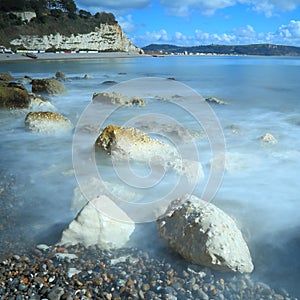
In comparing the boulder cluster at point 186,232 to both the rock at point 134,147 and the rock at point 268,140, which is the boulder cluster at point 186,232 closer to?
the rock at point 134,147

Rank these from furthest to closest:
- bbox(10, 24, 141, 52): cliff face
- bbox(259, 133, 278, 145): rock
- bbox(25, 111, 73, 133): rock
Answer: bbox(10, 24, 141, 52): cliff face
bbox(25, 111, 73, 133): rock
bbox(259, 133, 278, 145): rock

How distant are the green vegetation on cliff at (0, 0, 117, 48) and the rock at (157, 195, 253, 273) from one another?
59.9 m

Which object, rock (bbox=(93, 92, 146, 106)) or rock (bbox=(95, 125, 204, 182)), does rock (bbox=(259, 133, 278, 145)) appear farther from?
rock (bbox=(93, 92, 146, 106))

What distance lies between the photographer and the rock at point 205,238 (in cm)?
243

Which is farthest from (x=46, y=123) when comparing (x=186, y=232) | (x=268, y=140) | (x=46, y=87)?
(x=46, y=87)

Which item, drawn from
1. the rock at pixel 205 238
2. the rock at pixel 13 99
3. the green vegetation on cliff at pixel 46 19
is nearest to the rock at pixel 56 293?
the rock at pixel 205 238

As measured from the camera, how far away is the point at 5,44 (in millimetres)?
54125

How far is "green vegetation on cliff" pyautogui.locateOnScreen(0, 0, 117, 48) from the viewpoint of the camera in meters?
56.7

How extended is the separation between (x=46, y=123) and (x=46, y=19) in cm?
6397

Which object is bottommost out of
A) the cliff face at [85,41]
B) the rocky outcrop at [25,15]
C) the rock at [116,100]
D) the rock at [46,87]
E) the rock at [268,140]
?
the rock at [268,140]

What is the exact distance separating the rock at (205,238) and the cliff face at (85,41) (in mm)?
60732

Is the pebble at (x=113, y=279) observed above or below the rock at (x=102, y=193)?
below

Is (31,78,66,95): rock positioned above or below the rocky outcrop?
below

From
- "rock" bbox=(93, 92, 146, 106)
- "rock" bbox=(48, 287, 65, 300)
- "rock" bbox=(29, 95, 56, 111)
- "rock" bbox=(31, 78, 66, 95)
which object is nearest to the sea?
"rock" bbox=(29, 95, 56, 111)
